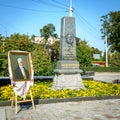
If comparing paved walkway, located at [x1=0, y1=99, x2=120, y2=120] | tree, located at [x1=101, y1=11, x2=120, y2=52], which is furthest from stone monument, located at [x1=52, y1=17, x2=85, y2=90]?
tree, located at [x1=101, y1=11, x2=120, y2=52]

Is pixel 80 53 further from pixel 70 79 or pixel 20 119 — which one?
pixel 20 119

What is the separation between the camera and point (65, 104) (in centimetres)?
1098

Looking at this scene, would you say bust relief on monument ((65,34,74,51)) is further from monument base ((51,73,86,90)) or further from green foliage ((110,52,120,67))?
green foliage ((110,52,120,67))

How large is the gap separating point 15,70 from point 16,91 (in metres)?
0.78

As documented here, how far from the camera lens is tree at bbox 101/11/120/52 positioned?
49.6 metres

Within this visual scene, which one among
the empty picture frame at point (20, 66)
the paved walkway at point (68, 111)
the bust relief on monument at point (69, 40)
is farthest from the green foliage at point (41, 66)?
the empty picture frame at point (20, 66)

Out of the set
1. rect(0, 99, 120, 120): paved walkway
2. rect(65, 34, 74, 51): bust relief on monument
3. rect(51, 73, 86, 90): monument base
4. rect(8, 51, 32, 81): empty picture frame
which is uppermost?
rect(65, 34, 74, 51): bust relief on monument

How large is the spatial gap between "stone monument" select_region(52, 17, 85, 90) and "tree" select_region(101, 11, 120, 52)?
35.6 metres

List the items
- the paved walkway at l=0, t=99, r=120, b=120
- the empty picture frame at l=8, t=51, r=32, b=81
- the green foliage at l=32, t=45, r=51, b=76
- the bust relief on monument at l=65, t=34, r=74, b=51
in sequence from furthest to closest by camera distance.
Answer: the green foliage at l=32, t=45, r=51, b=76, the bust relief on monument at l=65, t=34, r=74, b=51, the empty picture frame at l=8, t=51, r=32, b=81, the paved walkway at l=0, t=99, r=120, b=120

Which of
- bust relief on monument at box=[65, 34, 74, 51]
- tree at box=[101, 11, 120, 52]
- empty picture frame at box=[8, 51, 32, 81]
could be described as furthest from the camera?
tree at box=[101, 11, 120, 52]

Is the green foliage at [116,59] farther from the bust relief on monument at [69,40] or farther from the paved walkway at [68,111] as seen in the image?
the paved walkway at [68,111]

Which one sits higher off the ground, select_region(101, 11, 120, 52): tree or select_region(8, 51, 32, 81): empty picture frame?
select_region(101, 11, 120, 52): tree

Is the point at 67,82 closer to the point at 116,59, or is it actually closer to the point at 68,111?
the point at 68,111

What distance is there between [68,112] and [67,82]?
497cm
